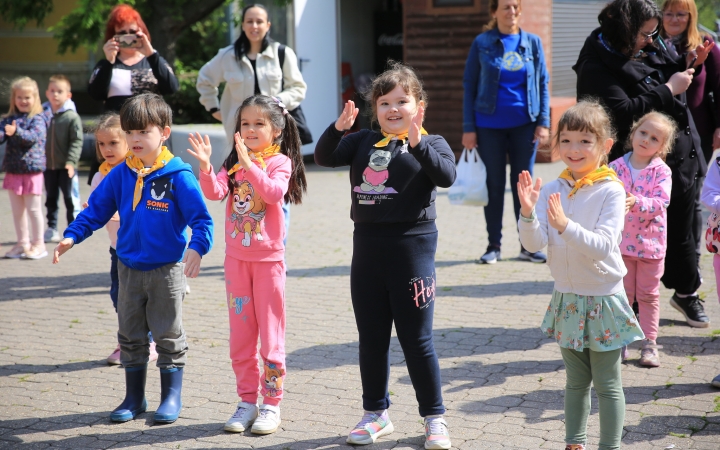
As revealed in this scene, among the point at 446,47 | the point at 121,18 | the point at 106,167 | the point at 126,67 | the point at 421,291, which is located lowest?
the point at 421,291

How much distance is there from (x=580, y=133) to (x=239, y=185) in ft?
5.38

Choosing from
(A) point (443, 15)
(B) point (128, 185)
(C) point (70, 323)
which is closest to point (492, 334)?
(B) point (128, 185)

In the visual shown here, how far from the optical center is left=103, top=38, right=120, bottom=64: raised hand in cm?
620

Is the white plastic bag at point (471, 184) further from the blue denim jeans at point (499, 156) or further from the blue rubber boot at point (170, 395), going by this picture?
the blue rubber boot at point (170, 395)

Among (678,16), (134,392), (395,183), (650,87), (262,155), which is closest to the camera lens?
(395,183)

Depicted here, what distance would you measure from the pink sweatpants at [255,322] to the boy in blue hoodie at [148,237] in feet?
0.97

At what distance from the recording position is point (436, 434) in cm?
374

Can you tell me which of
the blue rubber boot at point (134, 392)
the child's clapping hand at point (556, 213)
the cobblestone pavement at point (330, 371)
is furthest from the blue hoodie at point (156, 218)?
the child's clapping hand at point (556, 213)

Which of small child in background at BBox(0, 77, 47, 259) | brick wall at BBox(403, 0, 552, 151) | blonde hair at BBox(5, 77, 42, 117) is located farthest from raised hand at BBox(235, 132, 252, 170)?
brick wall at BBox(403, 0, 552, 151)

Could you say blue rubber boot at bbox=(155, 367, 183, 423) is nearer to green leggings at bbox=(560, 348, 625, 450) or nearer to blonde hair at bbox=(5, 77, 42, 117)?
green leggings at bbox=(560, 348, 625, 450)

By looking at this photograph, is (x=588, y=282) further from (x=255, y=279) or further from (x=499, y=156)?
(x=499, y=156)

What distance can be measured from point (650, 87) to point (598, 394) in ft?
7.64

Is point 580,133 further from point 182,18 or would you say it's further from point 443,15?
point 182,18

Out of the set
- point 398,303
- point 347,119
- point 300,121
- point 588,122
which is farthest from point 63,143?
point 588,122
